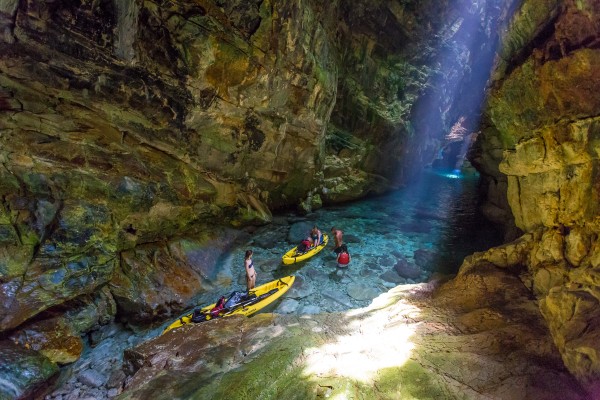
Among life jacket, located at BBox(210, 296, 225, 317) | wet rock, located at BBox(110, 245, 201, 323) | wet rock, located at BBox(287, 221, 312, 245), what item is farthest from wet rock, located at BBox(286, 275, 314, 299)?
wet rock, located at BBox(287, 221, 312, 245)

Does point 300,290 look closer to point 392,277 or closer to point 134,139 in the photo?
point 392,277

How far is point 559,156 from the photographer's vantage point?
14.8 ft

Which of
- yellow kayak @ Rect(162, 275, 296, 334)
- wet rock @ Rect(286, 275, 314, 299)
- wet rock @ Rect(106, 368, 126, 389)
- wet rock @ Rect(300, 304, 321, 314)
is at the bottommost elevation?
wet rock @ Rect(106, 368, 126, 389)

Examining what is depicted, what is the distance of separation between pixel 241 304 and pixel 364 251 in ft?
20.3

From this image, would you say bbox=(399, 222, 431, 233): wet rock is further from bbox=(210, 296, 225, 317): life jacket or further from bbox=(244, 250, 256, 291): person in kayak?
bbox=(210, 296, 225, 317): life jacket

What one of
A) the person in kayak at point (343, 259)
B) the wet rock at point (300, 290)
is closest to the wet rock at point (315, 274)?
the wet rock at point (300, 290)

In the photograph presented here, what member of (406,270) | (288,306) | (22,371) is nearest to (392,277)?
(406,270)

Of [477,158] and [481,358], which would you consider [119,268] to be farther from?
[477,158]

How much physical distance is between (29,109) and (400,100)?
781 inches

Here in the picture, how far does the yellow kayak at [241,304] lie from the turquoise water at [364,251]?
0.35 metres

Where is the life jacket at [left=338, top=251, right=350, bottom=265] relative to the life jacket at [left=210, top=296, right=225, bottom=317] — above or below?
above

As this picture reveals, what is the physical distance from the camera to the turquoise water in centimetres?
894

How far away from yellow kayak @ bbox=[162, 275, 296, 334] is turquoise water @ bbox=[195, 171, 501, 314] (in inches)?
13.8

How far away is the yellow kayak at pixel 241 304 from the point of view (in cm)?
710
